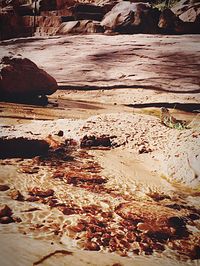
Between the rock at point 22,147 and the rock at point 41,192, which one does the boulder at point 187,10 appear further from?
the rock at point 41,192

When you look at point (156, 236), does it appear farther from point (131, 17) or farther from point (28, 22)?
point (28, 22)

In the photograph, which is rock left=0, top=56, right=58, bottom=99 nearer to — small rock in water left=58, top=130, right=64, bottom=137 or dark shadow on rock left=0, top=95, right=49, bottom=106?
dark shadow on rock left=0, top=95, right=49, bottom=106

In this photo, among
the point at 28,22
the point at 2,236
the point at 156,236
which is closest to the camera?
the point at 2,236

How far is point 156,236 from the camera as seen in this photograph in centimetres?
123

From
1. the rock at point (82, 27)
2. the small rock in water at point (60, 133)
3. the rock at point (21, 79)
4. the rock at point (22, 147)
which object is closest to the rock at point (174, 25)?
the rock at point (82, 27)

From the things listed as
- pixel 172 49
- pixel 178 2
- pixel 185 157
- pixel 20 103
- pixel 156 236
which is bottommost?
pixel 156 236

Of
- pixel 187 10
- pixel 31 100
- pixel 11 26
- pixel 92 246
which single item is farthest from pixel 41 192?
pixel 11 26

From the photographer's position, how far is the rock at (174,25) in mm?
3045

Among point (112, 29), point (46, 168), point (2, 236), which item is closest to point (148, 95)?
point (112, 29)

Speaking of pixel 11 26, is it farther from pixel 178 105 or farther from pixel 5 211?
pixel 5 211

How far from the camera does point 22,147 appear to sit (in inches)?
75.2

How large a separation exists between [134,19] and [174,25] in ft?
1.52

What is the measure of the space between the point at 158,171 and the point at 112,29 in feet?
6.83

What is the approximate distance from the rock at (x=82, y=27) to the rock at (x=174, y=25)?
73cm
